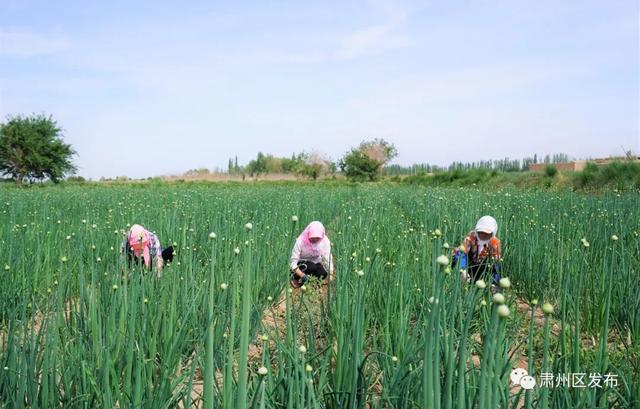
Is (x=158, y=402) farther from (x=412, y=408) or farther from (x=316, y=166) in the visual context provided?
(x=316, y=166)

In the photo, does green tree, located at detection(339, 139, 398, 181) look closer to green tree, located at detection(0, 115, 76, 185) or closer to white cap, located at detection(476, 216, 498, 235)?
green tree, located at detection(0, 115, 76, 185)

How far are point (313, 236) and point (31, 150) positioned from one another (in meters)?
31.5

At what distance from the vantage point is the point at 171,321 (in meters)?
2.19

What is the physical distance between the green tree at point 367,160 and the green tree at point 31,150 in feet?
74.9

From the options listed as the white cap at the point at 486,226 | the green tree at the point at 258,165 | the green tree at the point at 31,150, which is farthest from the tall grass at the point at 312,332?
the green tree at the point at 258,165

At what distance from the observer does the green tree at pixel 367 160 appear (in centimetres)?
4269

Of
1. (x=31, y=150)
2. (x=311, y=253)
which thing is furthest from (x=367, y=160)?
(x=311, y=253)

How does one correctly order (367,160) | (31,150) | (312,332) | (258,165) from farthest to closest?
(258,165)
(367,160)
(31,150)
(312,332)

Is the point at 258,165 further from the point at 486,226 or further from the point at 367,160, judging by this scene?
the point at 486,226

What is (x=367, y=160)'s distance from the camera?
42.7 metres

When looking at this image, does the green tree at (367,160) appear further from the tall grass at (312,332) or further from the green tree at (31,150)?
the tall grass at (312,332)

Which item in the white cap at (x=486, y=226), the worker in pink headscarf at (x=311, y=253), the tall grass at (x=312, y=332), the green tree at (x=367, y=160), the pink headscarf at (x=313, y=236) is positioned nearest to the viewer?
the tall grass at (x=312, y=332)

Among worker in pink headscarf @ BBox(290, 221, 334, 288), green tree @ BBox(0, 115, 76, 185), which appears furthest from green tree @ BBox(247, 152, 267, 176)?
worker in pink headscarf @ BBox(290, 221, 334, 288)

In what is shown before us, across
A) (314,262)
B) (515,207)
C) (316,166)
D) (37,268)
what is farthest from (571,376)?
(316,166)
